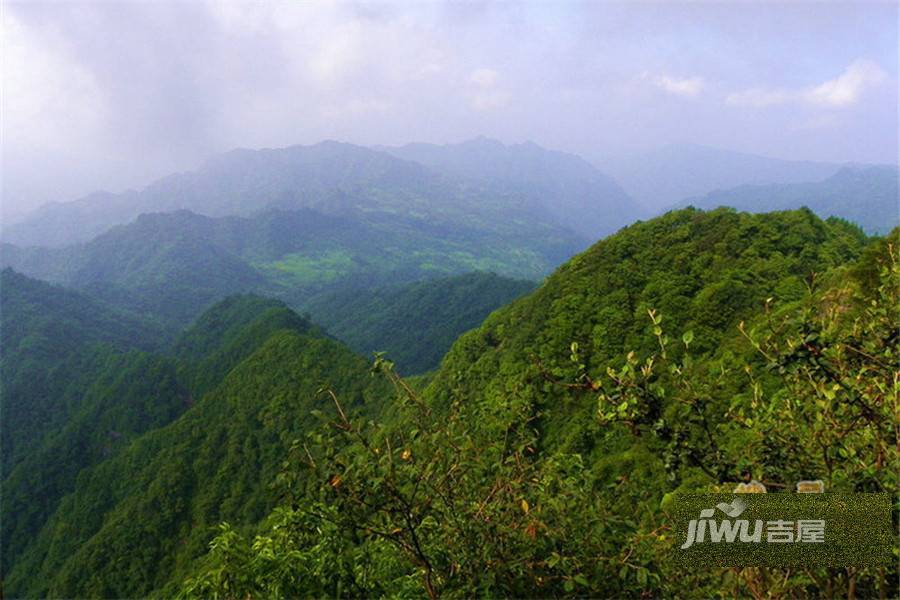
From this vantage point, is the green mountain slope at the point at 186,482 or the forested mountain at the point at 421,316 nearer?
the green mountain slope at the point at 186,482

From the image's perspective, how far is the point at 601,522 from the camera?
15.0 ft

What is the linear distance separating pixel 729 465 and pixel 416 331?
497ft

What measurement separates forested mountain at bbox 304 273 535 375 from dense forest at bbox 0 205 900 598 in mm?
42657

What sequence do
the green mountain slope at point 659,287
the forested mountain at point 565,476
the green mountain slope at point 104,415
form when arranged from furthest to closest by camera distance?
the green mountain slope at point 104,415 → the green mountain slope at point 659,287 → the forested mountain at point 565,476

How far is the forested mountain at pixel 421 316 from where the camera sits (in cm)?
14188

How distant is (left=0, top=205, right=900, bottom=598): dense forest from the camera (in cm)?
457

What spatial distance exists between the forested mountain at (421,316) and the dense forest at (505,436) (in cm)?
4266

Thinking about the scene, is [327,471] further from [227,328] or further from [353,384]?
[227,328]
